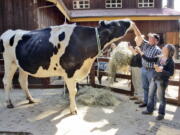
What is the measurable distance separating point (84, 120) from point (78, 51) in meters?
1.29

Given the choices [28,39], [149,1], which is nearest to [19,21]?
[28,39]

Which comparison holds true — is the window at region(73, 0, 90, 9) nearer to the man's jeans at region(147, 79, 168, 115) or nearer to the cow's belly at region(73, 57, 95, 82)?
the cow's belly at region(73, 57, 95, 82)

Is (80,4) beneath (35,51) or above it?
above

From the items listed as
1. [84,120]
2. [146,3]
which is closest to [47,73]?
[84,120]

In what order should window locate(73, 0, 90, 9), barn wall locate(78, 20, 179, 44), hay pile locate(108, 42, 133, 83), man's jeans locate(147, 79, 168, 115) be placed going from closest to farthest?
man's jeans locate(147, 79, 168, 115)
hay pile locate(108, 42, 133, 83)
barn wall locate(78, 20, 179, 44)
window locate(73, 0, 90, 9)

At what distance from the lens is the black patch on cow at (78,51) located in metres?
4.39

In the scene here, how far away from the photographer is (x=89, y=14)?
14.5 m

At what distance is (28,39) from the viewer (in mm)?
4879

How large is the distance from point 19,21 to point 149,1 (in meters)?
12.1

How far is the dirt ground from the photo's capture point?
3850 mm

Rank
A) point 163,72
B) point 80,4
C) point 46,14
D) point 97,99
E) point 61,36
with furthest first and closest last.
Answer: point 80,4 < point 46,14 < point 97,99 < point 61,36 < point 163,72

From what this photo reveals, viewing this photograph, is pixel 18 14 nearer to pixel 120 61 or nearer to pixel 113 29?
pixel 120 61

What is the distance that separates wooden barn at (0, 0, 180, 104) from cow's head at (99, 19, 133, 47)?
1.66 m

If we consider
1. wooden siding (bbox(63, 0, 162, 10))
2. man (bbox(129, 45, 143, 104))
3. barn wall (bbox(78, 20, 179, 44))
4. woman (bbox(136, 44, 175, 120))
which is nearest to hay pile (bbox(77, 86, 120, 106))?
man (bbox(129, 45, 143, 104))
